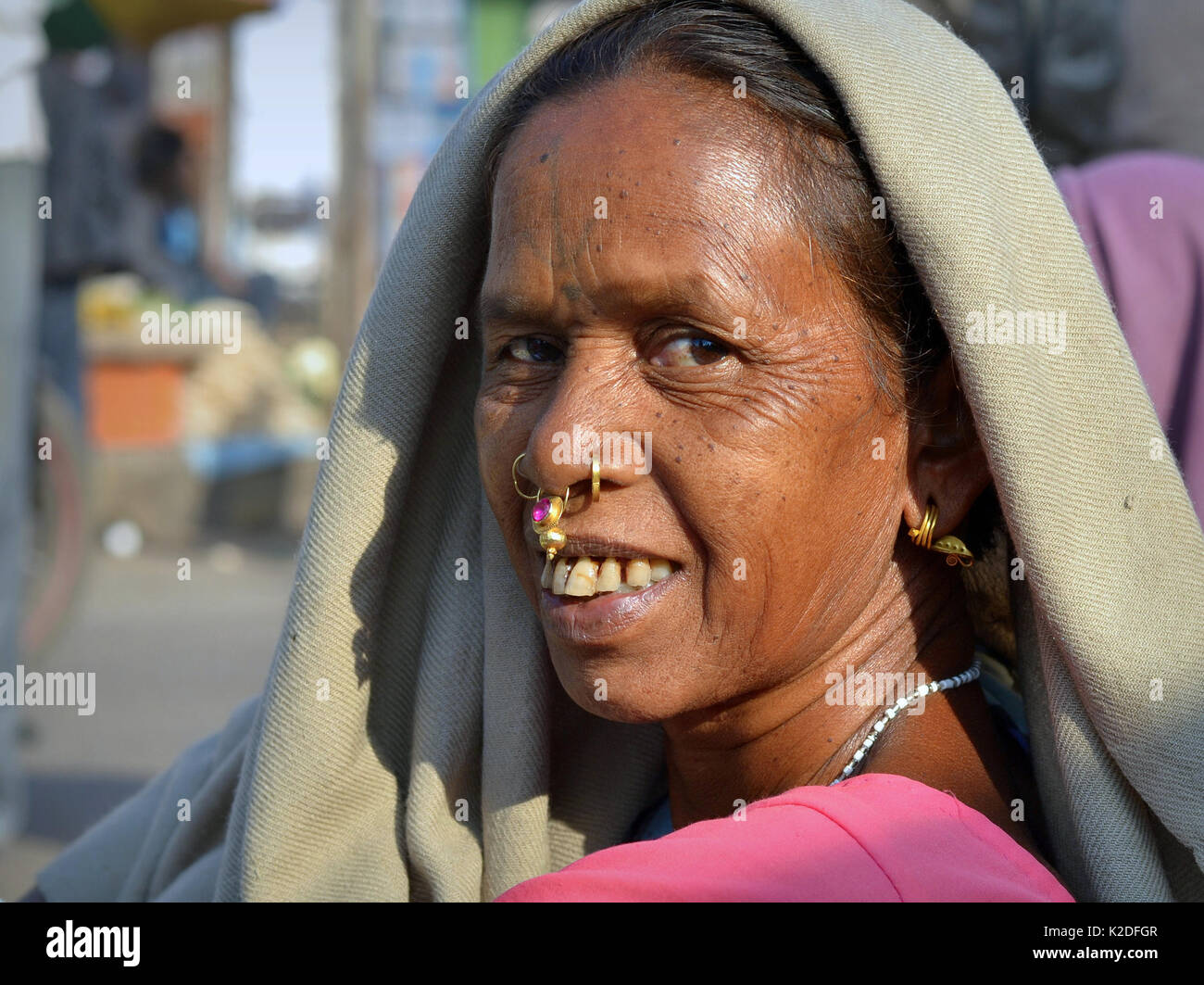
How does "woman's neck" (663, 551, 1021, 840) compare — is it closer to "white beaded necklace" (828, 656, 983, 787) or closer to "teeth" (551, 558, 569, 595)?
"white beaded necklace" (828, 656, 983, 787)

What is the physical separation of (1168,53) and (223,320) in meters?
9.78

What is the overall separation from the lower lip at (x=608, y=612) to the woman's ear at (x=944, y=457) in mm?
338

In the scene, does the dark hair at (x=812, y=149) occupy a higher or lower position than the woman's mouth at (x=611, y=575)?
higher

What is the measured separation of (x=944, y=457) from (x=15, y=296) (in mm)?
3629

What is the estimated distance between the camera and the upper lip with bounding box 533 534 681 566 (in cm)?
169

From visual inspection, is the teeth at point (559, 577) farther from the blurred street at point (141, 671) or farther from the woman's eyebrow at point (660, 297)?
the blurred street at point (141, 671)

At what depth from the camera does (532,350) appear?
187 centimetres

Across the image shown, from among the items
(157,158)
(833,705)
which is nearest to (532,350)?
(833,705)

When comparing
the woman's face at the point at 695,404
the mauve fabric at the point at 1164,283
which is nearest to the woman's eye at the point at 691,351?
the woman's face at the point at 695,404

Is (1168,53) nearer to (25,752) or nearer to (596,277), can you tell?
(596,277)

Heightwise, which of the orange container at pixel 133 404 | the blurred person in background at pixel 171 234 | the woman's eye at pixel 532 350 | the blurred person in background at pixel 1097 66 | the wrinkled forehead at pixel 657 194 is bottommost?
the orange container at pixel 133 404

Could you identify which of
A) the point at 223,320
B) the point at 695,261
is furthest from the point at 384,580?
the point at 223,320

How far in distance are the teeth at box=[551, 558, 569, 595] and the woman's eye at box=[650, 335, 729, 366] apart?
0.93 ft

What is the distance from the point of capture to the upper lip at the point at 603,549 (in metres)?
1.69
